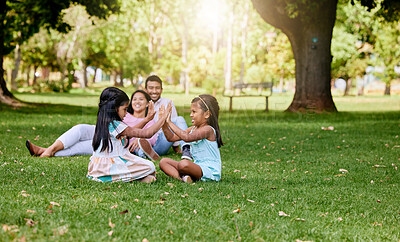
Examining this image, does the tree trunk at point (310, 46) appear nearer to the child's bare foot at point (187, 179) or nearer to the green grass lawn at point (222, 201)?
the green grass lawn at point (222, 201)

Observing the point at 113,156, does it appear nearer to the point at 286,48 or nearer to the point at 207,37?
the point at 286,48

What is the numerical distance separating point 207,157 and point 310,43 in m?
13.7

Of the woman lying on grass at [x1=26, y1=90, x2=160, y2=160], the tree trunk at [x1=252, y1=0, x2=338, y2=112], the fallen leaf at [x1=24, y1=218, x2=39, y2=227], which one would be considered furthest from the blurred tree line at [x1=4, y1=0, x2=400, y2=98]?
the fallen leaf at [x1=24, y1=218, x2=39, y2=227]

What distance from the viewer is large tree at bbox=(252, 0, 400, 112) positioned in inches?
707

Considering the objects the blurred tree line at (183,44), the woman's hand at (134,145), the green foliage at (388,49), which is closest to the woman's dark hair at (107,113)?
the woman's hand at (134,145)

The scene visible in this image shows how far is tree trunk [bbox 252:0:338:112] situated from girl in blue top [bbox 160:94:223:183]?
13167 mm

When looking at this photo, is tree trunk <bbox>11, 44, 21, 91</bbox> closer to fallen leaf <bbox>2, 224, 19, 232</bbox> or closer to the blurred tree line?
the blurred tree line

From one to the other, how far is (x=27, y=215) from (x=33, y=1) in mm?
15211

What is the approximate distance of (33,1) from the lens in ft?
56.8

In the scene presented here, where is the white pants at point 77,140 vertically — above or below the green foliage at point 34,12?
below

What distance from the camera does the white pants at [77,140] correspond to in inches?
300

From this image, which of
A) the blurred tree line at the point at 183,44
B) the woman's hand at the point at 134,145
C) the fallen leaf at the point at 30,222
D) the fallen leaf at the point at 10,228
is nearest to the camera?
the fallen leaf at the point at 10,228

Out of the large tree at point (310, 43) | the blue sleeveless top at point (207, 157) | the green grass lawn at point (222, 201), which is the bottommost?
A: the green grass lawn at point (222, 201)

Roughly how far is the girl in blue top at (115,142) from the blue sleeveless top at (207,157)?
0.62 m
